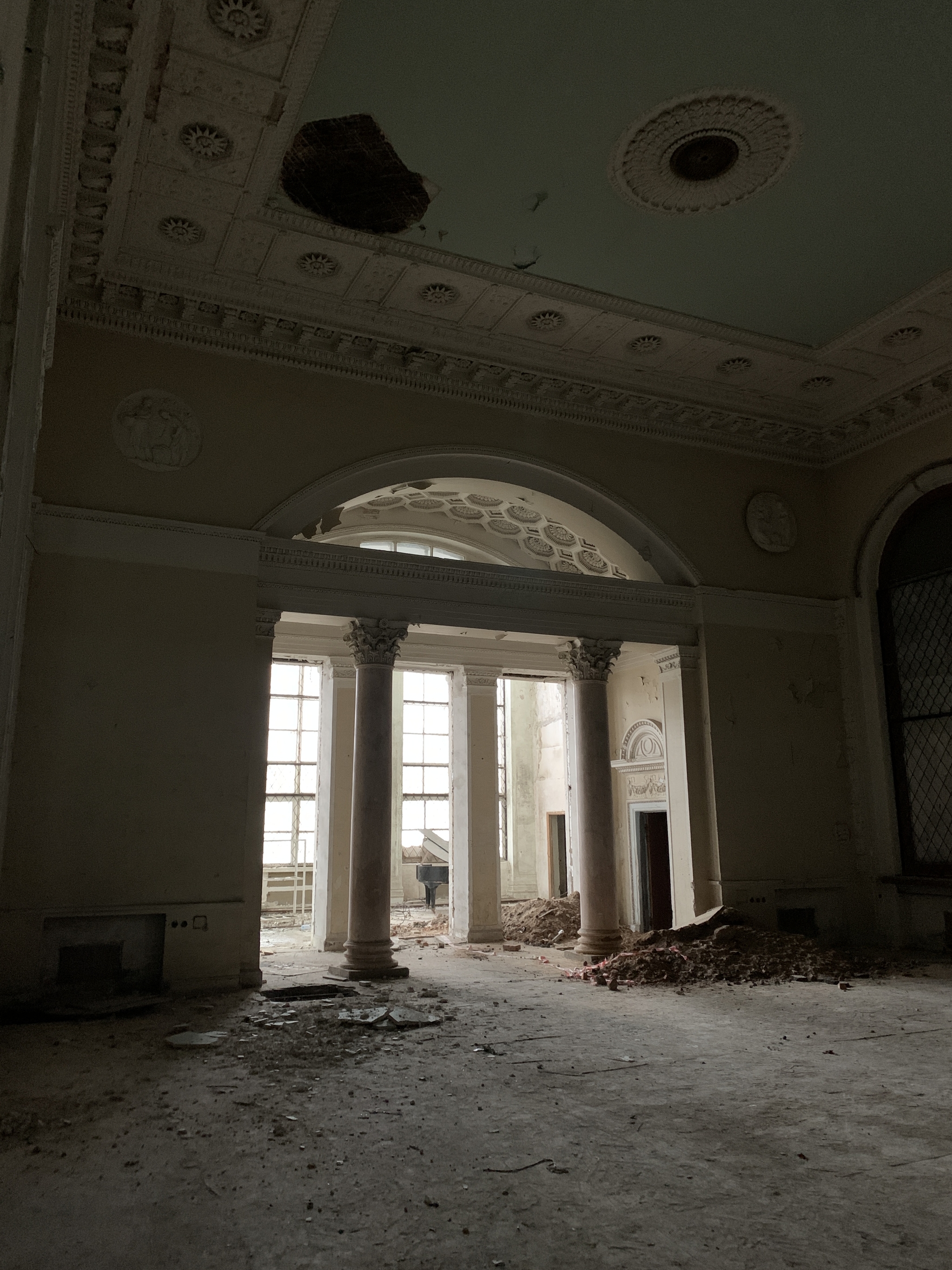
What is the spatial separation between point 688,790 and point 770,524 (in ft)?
11.7

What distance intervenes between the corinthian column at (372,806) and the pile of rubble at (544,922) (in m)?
3.19

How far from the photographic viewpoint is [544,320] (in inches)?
360

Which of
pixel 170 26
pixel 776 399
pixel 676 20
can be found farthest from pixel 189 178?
pixel 776 399

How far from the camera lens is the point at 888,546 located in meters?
10.9

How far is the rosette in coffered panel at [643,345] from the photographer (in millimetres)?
9336

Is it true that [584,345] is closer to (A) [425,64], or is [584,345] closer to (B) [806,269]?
(B) [806,269]

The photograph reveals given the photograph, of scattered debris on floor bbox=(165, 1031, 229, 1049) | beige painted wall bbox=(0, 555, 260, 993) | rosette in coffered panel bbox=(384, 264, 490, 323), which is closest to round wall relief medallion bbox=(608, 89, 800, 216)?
rosette in coffered panel bbox=(384, 264, 490, 323)

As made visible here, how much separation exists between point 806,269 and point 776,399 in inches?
96.4

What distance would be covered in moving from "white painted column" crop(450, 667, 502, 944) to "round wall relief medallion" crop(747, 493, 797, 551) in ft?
12.9

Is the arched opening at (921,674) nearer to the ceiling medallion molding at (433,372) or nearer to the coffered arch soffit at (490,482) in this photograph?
the ceiling medallion molding at (433,372)

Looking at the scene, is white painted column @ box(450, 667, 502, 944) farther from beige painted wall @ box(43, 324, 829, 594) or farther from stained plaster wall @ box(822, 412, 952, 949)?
stained plaster wall @ box(822, 412, 952, 949)

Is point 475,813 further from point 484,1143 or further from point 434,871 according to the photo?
point 484,1143

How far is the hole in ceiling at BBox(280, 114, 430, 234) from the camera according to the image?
268 inches

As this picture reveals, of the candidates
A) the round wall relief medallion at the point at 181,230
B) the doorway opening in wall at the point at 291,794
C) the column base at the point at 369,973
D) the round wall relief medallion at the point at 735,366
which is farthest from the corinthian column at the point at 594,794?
the doorway opening in wall at the point at 291,794
